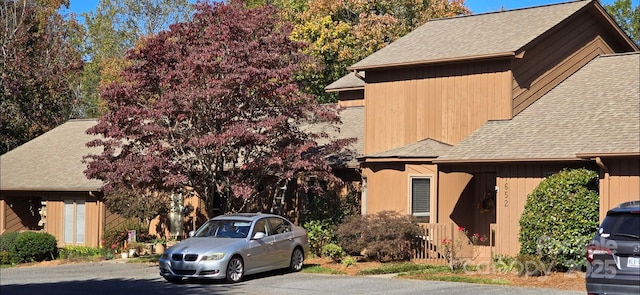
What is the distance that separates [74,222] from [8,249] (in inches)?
124

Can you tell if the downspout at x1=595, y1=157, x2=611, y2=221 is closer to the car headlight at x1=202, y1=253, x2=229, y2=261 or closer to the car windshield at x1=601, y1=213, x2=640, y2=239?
the car windshield at x1=601, y1=213, x2=640, y2=239

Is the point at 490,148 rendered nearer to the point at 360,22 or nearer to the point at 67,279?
the point at 67,279

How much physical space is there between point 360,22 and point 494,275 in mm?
27275

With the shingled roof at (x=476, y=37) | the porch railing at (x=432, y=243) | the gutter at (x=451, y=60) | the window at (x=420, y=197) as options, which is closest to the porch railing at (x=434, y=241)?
the porch railing at (x=432, y=243)

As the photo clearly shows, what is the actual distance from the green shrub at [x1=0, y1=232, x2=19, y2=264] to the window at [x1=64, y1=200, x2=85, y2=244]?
2.55m

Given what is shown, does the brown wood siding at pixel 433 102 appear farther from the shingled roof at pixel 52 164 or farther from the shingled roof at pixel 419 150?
the shingled roof at pixel 52 164

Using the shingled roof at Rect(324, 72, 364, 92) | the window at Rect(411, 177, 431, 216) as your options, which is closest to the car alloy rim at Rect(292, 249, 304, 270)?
the window at Rect(411, 177, 431, 216)

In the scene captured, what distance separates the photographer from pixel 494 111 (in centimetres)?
2406

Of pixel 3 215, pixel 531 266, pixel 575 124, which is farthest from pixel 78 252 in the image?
pixel 575 124

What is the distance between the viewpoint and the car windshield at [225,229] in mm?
20516

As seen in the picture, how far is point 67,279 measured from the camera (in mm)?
21094

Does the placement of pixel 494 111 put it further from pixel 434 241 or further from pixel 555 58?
pixel 434 241

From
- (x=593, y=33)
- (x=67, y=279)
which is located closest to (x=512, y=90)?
(x=593, y=33)

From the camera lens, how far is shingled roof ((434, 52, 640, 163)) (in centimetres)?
2030
